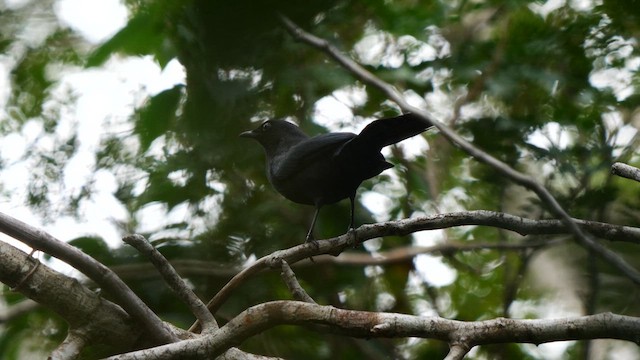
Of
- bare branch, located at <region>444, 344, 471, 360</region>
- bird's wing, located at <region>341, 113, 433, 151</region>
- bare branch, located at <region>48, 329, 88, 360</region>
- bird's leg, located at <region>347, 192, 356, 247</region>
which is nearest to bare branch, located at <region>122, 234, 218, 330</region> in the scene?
bare branch, located at <region>48, 329, 88, 360</region>

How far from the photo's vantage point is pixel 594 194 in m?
4.68

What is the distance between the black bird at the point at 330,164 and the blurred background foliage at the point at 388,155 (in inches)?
10.9

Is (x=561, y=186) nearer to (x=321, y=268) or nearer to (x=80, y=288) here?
(x=321, y=268)

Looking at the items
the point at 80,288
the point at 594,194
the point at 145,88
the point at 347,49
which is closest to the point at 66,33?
the point at 145,88

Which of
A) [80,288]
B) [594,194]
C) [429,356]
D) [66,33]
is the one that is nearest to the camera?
[80,288]

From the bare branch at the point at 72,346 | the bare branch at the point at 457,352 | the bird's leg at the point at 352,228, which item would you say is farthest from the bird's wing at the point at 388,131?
the bare branch at the point at 72,346

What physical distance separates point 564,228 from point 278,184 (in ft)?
6.50

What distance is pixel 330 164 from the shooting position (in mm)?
4578

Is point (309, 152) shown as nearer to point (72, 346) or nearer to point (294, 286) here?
point (294, 286)

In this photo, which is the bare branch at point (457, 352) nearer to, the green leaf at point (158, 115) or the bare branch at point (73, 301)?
the bare branch at point (73, 301)

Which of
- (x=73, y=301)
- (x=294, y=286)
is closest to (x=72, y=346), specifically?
(x=73, y=301)

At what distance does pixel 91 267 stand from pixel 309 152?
1662mm

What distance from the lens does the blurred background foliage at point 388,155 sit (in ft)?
14.5

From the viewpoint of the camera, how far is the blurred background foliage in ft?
14.5
